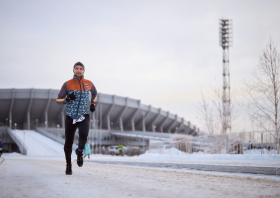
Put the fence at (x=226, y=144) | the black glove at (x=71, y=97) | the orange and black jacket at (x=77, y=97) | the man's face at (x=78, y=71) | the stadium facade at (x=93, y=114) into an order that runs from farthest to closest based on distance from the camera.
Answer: the stadium facade at (x=93, y=114)
the fence at (x=226, y=144)
the man's face at (x=78, y=71)
the orange and black jacket at (x=77, y=97)
the black glove at (x=71, y=97)

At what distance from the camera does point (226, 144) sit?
19.2 meters

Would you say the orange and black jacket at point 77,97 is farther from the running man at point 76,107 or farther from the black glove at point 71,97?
the black glove at point 71,97

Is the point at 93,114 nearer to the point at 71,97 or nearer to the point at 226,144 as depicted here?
the point at 226,144

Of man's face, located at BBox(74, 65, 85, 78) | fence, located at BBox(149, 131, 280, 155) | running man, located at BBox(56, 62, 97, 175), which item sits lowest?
fence, located at BBox(149, 131, 280, 155)

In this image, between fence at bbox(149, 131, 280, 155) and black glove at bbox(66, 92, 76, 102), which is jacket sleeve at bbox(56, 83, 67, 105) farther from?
fence at bbox(149, 131, 280, 155)

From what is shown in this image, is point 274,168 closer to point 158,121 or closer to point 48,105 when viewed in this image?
point 48,105

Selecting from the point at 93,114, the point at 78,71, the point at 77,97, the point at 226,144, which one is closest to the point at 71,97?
the point at 77,97

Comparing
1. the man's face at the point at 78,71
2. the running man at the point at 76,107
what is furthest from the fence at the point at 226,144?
the man's face at the point at 78,71

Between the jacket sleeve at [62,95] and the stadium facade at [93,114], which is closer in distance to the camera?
the jacket sleeve at [62,95]

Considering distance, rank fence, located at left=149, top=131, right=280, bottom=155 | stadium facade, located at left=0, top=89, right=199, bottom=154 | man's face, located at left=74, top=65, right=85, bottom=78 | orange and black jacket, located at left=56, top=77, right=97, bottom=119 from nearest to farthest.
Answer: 1. orange and black jacket, located at left=56, top=77, right=97, bottom=119
2. man's face, located at left=74, top=65, right=85, bottom=78
3. fence, located at left=149, top=131, right=280, bottom=155
4. stadium facade, located at left=0, top=89, right=199, bottom=154

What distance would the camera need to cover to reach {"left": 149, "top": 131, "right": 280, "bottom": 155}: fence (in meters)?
13.8

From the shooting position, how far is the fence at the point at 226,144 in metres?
13.8

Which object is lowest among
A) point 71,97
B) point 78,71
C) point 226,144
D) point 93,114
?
point 226,144

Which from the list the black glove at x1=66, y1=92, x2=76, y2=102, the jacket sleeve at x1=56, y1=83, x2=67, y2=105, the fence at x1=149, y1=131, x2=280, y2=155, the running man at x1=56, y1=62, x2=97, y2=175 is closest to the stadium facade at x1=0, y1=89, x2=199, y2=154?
the fence at x1=149, y1=131, x2=280, y2=155
